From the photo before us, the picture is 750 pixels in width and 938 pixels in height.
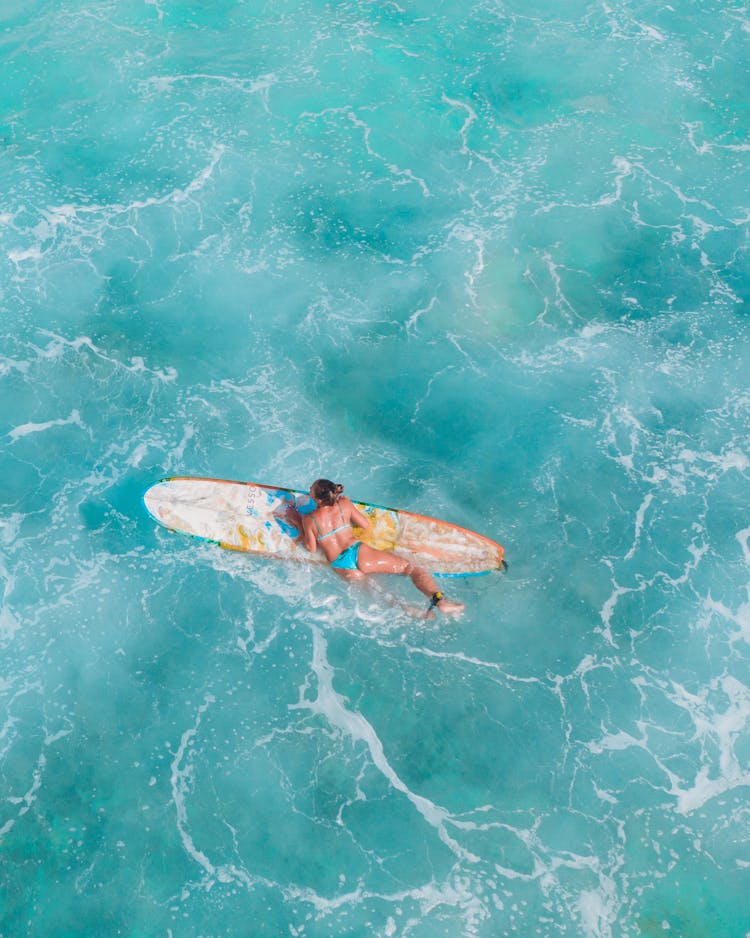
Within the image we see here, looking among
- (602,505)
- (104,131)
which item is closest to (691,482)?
(602,505)

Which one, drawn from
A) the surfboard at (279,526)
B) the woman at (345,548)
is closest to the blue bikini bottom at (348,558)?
the woman at (345,548)

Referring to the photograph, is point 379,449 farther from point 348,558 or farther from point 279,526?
point 348,558

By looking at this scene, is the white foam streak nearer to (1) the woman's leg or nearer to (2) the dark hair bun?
(2) the dark hair bun

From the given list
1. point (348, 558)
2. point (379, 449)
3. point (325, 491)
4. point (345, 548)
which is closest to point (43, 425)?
point (325, 491)

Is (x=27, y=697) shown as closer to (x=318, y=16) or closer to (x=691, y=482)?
(x=691, y=482)

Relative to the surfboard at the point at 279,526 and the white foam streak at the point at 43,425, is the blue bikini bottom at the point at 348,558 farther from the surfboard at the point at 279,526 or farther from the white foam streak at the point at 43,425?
the white foam streak at the point at 43,425

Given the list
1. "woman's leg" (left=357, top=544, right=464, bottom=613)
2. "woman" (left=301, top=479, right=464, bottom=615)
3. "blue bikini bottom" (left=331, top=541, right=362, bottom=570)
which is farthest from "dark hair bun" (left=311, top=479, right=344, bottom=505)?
"woman's leg" (left=357, top=544, right=464, bottom=613)

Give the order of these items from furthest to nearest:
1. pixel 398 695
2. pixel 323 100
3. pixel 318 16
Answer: pixel 318 16, pixel 323 100, pixel 398 695
